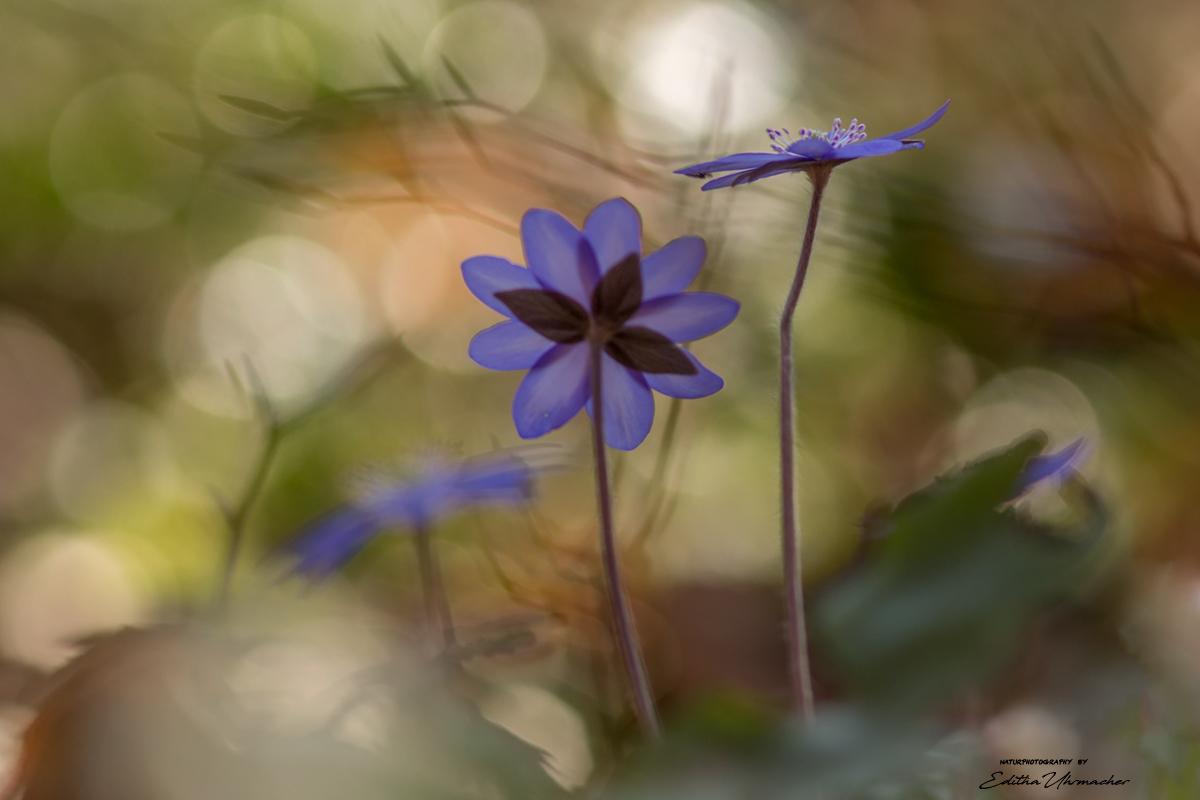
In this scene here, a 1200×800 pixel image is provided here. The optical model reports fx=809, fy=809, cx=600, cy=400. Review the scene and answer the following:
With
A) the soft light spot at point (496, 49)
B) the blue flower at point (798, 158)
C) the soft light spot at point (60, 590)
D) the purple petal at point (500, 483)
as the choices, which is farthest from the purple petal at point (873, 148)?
the soft light spot at point (60, 590)

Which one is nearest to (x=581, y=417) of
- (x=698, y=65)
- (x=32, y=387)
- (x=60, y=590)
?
(x=698, y=65)

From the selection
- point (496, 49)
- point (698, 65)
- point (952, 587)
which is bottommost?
point (952, 587)

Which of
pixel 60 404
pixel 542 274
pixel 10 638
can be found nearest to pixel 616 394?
pixel 542 274

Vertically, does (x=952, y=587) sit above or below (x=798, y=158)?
below

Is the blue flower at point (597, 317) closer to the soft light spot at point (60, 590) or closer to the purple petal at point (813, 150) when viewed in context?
the purple petal at point (813, 150)

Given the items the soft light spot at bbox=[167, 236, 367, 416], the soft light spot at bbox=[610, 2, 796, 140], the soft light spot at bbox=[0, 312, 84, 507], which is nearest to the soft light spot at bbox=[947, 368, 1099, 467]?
the soft light spot at bbox=[610, 2, 796, 140]

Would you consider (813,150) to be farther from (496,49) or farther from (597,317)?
(496,49)
